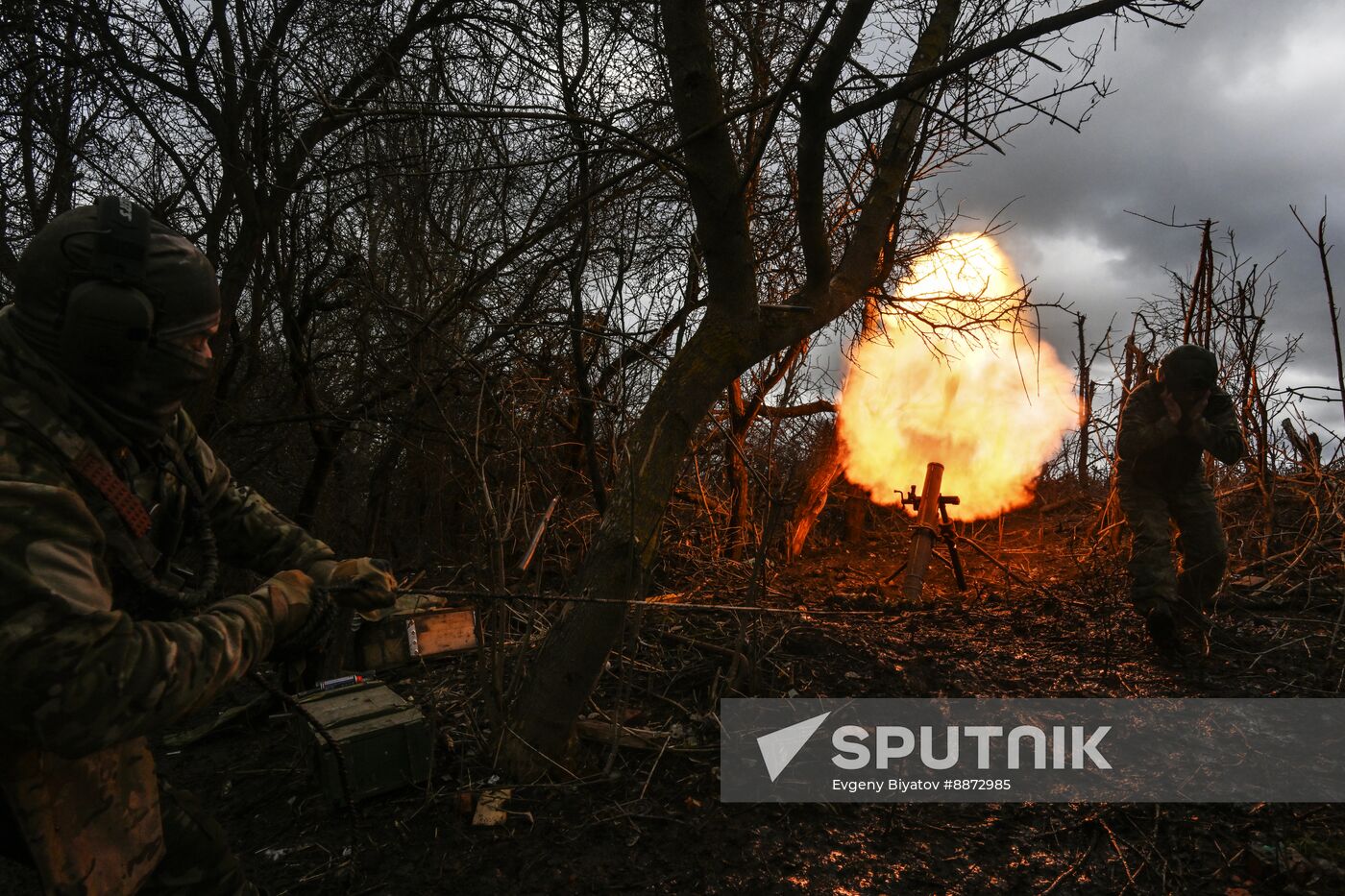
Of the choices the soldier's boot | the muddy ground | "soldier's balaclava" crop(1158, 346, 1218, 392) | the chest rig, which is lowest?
the muddy ground

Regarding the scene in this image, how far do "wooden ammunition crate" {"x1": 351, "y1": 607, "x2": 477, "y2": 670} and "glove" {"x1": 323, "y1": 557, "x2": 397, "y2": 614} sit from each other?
2489mm

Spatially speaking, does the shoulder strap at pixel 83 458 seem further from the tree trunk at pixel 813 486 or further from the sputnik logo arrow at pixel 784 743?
the tree trunk at pixel 813 486

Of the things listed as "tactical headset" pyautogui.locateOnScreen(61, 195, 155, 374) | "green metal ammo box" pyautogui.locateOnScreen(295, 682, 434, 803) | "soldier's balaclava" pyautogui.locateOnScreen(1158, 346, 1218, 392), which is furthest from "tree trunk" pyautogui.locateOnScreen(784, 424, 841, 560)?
"tactical headset" pyautogui.locateOnScreen(61, 195, 155, 374)

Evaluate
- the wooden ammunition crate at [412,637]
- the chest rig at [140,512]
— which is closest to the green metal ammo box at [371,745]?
the wooden ammunition crate at [412,637]

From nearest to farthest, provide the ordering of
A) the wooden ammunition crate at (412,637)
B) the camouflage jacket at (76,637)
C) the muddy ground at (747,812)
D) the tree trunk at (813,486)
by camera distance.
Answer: the camouflage jacket at (76,637)
the muddy ground at (747,812)
the wooden ammunition crate at (412,637)
the tree trunk at (813,486)

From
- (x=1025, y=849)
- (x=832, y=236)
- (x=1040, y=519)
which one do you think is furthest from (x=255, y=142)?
(x=1040, y=519)

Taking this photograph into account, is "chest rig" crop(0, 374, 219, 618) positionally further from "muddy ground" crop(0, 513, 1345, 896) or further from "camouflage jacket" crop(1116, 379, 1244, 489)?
"camouflage jacket" crop(1116, 379, 1244, 489)

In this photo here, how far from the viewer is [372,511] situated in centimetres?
689

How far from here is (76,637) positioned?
1586mm

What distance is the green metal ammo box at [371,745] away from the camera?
3.43m

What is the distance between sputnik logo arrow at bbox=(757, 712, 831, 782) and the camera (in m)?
3.75

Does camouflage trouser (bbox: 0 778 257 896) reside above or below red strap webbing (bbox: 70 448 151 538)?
below

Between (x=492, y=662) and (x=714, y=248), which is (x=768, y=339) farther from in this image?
(x=492, y=662)

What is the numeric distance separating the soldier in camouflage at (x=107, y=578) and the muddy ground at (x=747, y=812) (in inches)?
47.4
